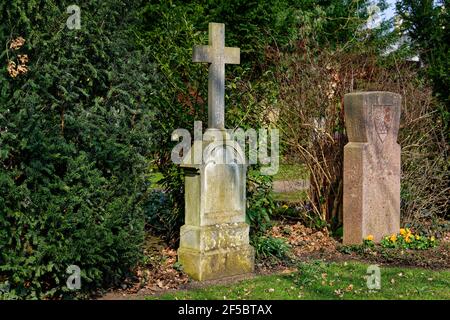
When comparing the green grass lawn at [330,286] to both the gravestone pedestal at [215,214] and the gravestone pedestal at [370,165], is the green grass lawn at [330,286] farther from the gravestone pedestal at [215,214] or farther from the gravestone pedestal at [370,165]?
the gravestone pedestal at [370,165]

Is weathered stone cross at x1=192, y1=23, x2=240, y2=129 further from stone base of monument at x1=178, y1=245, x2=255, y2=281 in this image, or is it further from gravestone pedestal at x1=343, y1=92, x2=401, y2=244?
gravestone pedestal at x1=343, y1=92, x2=401, y2=244

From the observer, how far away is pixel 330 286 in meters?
6.34

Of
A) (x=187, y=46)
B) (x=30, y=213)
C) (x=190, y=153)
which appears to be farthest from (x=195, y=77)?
(x=30, y=213)

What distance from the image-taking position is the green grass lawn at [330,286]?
597cm

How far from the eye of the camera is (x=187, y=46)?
25.1 feet

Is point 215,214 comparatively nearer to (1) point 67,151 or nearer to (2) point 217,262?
(2) point 217,262

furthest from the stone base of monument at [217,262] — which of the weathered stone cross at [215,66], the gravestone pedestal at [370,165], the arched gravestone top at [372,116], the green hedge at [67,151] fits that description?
the arched gravestone top at [372,116]

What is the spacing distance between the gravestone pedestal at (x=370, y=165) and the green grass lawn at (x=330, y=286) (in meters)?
1.23

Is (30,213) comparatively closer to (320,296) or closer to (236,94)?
(320,296)

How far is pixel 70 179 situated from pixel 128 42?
1.58 metres

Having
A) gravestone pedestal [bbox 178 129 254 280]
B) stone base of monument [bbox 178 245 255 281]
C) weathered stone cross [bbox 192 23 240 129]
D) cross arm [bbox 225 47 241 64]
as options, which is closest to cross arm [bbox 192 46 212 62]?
weathered stone cross [bbox 192 23 240 129]

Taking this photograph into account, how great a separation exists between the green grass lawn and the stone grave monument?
334 millimetres

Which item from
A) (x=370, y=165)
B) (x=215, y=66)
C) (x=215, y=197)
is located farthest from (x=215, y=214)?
(x=370, y=165)

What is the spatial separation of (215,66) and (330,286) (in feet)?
8.65
